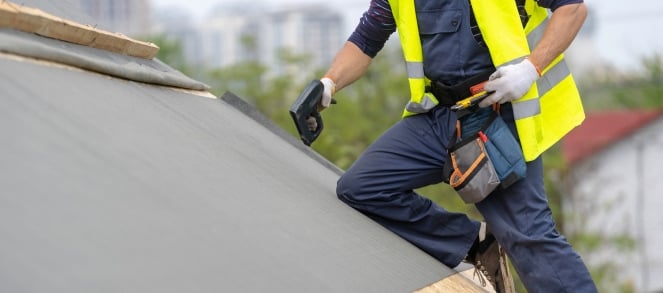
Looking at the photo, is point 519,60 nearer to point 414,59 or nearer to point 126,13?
point 414,59

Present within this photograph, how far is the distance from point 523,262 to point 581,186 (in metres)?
22.1

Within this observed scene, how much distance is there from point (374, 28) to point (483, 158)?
847mm

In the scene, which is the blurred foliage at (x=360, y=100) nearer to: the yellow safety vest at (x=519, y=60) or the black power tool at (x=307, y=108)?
the black power tool at (x=307, y=108)

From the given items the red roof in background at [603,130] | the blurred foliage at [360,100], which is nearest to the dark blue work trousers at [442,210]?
the blurred foliage at [360,100]

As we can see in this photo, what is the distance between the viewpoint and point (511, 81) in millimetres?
3889

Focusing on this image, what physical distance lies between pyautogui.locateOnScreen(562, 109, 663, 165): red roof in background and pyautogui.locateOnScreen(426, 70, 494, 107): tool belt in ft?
80.6

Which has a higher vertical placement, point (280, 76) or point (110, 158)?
point (110, 158)

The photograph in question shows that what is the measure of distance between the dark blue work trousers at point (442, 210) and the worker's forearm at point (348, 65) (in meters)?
0.36

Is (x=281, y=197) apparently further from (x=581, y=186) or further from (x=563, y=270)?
(x=581, y=186)

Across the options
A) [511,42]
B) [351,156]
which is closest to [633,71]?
[351,156]

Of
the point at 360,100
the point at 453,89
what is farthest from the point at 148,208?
the point at 360,100

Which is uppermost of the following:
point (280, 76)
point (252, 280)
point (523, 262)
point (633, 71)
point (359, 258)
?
point (252, 280)

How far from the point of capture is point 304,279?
290 cm

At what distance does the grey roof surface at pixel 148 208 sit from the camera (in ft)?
7.59
